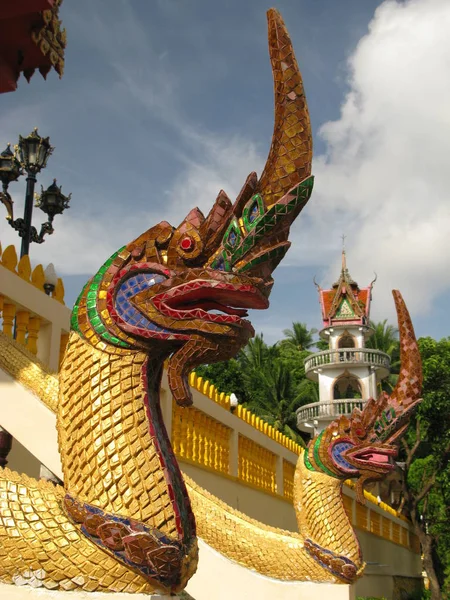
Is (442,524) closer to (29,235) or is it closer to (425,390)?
(425,390)

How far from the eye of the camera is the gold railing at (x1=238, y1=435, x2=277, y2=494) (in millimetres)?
9203

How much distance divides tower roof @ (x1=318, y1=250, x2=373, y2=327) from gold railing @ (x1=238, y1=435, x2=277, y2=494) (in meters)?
15.2

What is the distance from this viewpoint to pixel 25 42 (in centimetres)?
648

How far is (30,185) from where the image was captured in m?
7.83

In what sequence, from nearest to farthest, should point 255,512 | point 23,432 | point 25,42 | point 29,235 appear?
point 23,432 → point 25,42 → point 29,235 → point 255,512

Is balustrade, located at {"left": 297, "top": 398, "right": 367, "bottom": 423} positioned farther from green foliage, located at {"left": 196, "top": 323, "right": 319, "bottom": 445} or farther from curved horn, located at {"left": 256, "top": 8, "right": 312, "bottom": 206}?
curved horn, located at {"left": 256, "top": 8, "right": 312, "bottom": 206}

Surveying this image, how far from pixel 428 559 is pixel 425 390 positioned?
458 cm

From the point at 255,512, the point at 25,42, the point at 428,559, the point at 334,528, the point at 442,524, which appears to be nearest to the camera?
the point at 334,528

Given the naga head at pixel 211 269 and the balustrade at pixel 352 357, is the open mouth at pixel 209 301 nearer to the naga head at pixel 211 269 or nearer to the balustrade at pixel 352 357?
the naga head at pixel 211 269

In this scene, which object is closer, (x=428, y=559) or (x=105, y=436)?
(x=105, y=436)

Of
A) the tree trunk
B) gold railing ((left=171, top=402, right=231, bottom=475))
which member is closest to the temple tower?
the tree trunk

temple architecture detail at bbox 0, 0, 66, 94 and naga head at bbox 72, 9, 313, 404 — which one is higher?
temple architecture detail at bbox 0, 0, 66, 94

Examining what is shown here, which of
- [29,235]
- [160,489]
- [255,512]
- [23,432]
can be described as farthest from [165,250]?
[255,512]

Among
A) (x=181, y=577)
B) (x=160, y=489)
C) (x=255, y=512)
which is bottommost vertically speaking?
(x=255, y=512)
